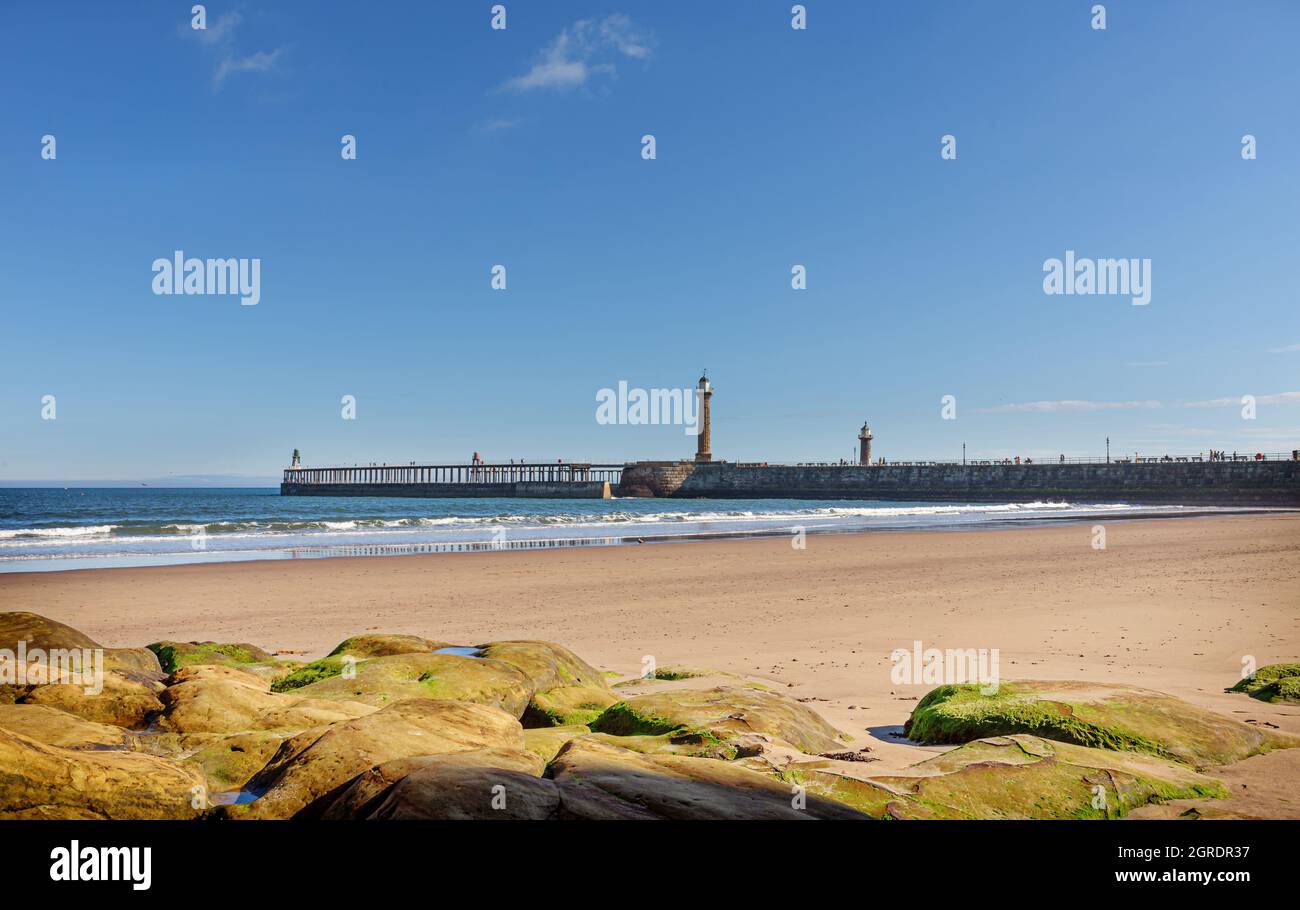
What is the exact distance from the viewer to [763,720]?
15.8 ft

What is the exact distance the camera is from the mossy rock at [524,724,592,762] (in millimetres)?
4488

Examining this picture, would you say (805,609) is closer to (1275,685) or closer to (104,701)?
(1275,685)

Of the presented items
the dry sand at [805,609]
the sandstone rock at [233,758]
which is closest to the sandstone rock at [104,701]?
the sandstone rock at [233,758]

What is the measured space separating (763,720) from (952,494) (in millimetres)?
85452

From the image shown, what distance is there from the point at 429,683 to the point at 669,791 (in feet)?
9.69

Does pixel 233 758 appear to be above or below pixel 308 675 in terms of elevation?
above

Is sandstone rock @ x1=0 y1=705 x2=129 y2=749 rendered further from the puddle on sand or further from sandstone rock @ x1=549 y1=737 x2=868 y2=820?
the puddle on sand

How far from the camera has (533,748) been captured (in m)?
4.50

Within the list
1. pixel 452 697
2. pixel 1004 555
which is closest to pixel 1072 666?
pixel 452 697

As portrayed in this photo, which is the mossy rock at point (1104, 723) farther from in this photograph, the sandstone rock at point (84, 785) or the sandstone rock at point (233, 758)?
A: the sandstone rock at point (84, 785)

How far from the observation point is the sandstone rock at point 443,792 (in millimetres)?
2574

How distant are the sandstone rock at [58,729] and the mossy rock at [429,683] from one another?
152 cm
